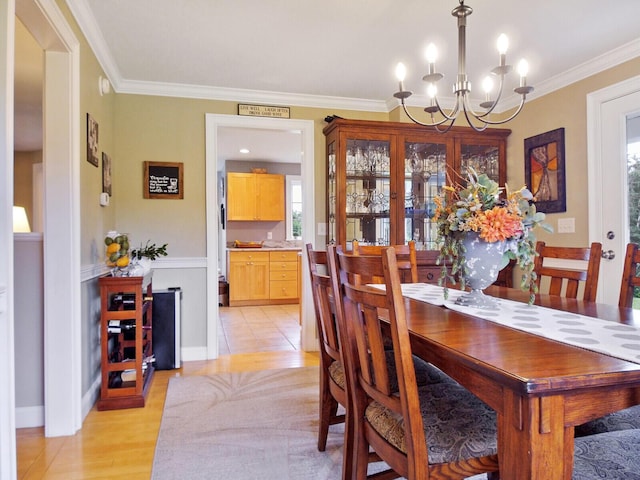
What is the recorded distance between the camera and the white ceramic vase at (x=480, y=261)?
1604 mm

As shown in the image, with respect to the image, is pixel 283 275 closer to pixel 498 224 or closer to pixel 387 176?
pixel 387 176

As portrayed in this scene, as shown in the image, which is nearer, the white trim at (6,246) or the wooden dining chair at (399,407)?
the wooden dining chair at (399,407)

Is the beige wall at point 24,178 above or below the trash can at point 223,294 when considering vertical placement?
above

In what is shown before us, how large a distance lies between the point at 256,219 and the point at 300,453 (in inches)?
200

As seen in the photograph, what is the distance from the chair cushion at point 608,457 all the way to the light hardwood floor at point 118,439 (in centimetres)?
167

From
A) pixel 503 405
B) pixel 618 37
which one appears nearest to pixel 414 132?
pixel 618 37

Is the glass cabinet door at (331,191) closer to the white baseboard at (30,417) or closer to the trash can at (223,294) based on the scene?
the white baseboard at (30,417)

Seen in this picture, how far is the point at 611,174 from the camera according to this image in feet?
9.65

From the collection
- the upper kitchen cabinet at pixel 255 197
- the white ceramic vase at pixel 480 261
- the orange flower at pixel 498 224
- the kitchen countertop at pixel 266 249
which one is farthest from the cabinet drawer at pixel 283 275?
the orange flower at pixel 498 224

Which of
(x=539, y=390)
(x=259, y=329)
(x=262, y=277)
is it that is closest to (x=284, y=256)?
(x=262, y=277)

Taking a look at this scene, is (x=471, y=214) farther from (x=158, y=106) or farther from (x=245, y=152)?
(x=245, y=152)

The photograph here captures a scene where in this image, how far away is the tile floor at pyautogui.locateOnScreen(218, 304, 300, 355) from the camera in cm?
395

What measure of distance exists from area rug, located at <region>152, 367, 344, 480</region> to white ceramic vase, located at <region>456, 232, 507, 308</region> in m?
1.01

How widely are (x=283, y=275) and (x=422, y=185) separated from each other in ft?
10.5
